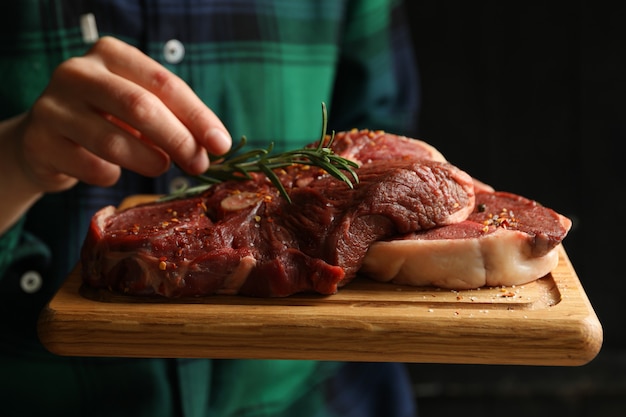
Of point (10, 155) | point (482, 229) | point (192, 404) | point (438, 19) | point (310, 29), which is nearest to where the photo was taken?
point (482, 229)

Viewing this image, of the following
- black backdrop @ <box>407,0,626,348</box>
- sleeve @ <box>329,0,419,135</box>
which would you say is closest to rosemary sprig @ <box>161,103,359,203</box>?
sleeve @ <box>329,0,419,135</box>

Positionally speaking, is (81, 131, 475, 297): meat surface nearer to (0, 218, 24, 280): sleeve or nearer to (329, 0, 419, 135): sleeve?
(0, 218, 24, 280): sleeve

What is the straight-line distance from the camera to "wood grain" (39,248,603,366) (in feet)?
4.31

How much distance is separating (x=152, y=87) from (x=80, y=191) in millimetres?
652

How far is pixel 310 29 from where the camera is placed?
236 cm

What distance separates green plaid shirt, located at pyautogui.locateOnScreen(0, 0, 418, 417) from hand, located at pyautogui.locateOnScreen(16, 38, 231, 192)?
1.55ft

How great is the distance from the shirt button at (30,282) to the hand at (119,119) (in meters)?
0.52

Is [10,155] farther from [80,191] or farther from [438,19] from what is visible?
[438,19]

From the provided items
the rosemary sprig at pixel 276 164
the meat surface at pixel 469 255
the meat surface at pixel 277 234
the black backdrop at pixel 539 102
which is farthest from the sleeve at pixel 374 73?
the meat surface at pixel 469 255

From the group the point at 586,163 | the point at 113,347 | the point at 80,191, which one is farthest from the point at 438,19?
the point at 113,347

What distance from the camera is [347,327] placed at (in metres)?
1.34

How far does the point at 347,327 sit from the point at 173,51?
1.08 metres

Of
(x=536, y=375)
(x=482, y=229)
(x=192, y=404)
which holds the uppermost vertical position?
(x=482, y=229)

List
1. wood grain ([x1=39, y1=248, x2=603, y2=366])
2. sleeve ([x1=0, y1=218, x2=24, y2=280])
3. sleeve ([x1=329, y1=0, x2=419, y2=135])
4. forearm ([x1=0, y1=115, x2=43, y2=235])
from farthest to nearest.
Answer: sleeve ([x1=329, y1=0, x2=419, y2=135])
sleeve ([x1=0, y1=218, x2=24, y2=280])
forearm ([x1=0, y1=115, x2=43, y2=235])
wood grain ([x1=39, y1=248, x2=603, y2=366])
